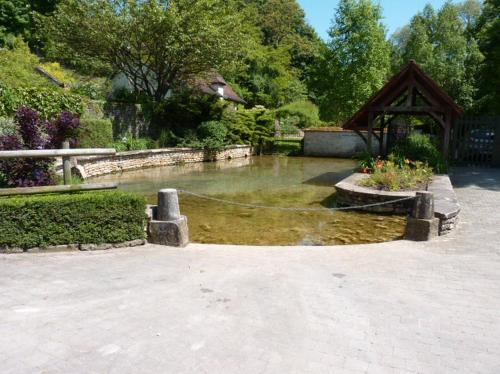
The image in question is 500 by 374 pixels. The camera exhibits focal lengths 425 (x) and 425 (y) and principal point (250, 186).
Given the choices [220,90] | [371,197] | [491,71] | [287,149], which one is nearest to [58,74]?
[220,90]

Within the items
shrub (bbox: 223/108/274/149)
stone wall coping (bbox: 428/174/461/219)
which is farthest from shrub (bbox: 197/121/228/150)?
stone wall coping (bbox: 428/174/461/219)

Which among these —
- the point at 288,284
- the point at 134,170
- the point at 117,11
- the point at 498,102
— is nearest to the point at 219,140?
the point at 134,170

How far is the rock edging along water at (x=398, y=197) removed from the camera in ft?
27.3

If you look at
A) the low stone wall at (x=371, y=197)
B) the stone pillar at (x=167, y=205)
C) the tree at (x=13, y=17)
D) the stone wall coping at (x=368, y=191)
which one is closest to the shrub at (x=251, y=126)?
the stone wall coping at (x=368, y=191)

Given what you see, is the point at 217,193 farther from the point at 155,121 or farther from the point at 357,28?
the point at 357,28

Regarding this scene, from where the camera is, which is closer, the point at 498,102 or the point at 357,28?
the point at 498,102

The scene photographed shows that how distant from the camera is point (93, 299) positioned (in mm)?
4680

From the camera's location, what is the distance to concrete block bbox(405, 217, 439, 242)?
25.0 feet

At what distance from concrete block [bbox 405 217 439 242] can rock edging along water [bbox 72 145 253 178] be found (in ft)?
35.5

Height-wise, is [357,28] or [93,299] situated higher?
[357,28]

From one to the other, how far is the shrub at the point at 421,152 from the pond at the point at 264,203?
282 centimetres

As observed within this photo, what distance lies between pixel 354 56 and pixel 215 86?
36.3 ft

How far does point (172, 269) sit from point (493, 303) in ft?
12.9

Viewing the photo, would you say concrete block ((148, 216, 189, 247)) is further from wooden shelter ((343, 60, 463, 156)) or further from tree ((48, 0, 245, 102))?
tree ((48, 0, 245, 102))
